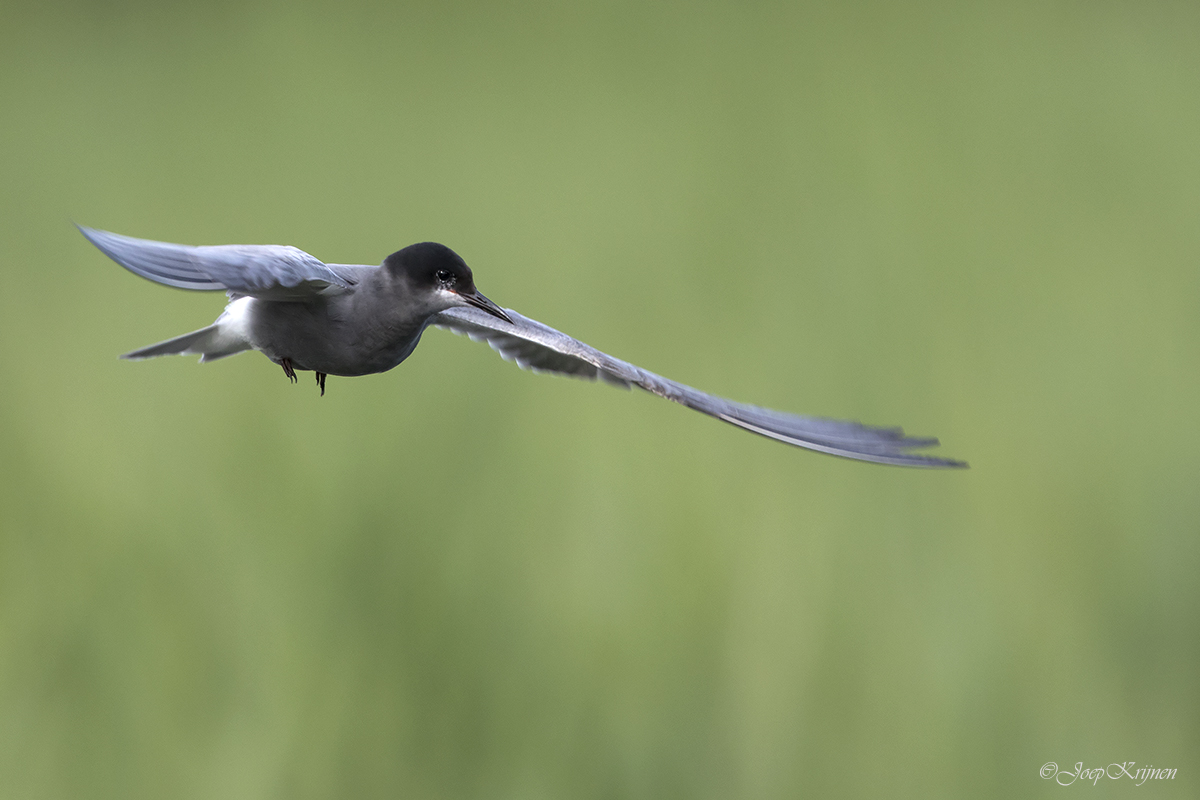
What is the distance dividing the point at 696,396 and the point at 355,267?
29 cm

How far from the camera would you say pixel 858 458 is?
56cm

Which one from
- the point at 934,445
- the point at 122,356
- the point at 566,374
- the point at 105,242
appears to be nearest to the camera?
the point at 105,242

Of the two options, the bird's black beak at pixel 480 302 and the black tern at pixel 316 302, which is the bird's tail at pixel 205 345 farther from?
the bird's black beak at pixel 480 302

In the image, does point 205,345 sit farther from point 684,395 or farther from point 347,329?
point 684,395

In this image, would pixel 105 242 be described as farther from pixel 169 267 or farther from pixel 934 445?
pixel 934 445

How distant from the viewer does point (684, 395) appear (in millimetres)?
730

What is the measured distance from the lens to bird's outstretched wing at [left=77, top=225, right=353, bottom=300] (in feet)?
1.26

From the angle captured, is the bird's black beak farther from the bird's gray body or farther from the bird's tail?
the bird's tail

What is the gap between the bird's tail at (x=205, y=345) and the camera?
534 mm

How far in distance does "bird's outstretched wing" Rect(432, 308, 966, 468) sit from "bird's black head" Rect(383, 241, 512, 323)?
54 mm

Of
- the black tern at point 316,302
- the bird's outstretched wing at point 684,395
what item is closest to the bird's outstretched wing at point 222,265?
the black tern at point 316,302

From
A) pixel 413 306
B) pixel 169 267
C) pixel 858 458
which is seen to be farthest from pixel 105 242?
pixel 858 458

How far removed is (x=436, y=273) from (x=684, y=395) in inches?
11.7

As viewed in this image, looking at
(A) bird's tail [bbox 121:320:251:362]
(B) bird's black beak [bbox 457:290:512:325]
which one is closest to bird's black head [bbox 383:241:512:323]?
(B) bird's black beak [bbox 457:290:512:325]
